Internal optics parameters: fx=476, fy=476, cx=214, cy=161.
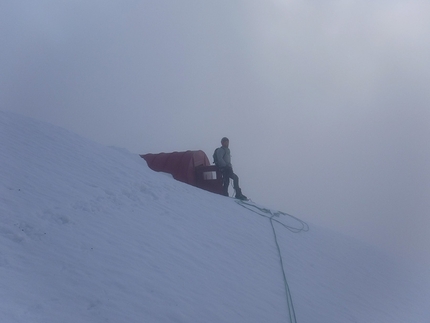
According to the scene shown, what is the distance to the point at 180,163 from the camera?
43.9 ft

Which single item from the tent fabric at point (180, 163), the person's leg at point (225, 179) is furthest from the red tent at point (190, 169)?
the person's leg at point (225, 179)

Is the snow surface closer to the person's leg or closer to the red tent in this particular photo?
the person's leg

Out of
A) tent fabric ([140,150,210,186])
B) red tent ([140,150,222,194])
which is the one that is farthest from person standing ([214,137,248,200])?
tent fabric ([140,150,210,186])

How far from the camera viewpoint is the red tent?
13064mm

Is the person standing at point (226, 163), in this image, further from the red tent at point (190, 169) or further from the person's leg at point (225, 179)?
the red tent at point (190, 169)

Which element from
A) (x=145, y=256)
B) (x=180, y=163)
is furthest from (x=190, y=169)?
(x=145, y=256)

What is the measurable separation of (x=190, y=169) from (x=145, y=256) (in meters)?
7.54

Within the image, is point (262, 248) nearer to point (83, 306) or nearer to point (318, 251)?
point (318, 251)

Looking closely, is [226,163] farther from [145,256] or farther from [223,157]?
[145,256]

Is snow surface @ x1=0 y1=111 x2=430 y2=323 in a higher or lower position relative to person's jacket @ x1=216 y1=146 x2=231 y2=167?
lower

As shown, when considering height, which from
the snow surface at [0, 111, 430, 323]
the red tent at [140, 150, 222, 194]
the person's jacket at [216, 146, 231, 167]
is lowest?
the snow surface at [0, 111, 430, 323]

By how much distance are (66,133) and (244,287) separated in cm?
578

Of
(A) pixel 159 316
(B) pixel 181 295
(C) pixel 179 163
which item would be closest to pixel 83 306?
(A) pixel 159 316

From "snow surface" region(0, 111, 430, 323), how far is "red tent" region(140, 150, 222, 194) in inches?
92.7
